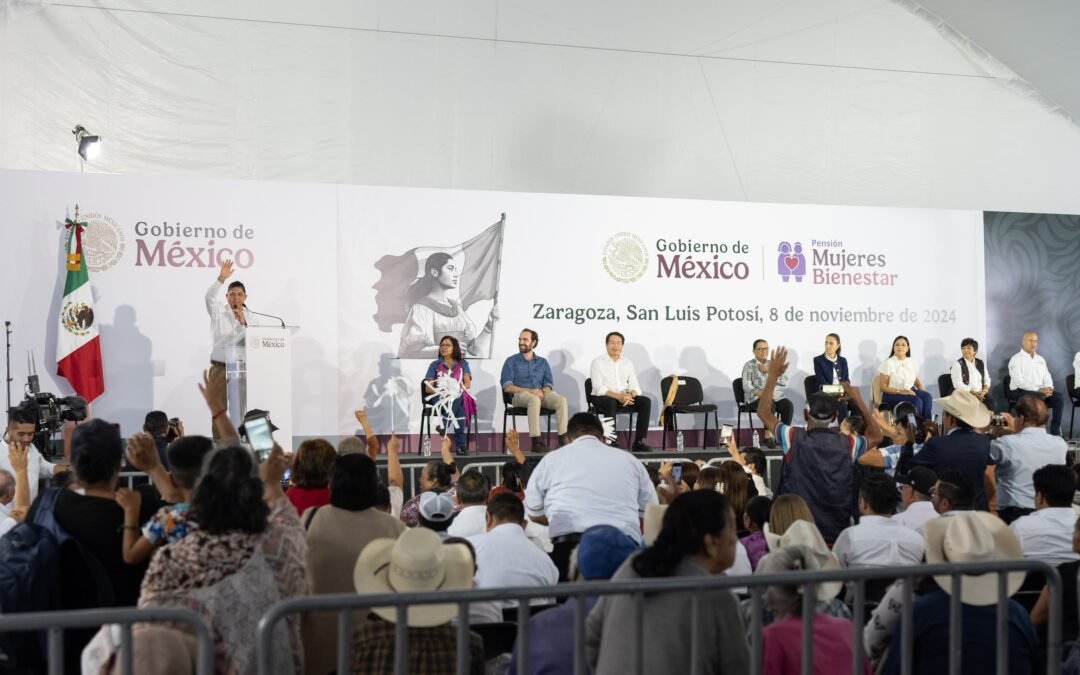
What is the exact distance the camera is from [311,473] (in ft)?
13.8

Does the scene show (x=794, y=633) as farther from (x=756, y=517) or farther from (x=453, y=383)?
(x=453, y=383)

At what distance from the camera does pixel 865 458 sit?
20.0 feet

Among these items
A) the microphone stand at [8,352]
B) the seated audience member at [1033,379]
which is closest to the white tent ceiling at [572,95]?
the microphone stand at [8,352]

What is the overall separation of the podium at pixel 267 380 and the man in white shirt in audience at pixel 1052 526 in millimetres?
6679

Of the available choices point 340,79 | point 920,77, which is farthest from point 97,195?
point 920,77

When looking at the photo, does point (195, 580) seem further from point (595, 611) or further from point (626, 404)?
point (626, 404)

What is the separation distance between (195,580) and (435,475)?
321cm

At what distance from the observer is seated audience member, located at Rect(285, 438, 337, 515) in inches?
165

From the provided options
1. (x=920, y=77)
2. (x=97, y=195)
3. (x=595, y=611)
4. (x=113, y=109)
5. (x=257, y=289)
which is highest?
(x=920, y=77)

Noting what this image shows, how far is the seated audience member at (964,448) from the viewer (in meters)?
5.86

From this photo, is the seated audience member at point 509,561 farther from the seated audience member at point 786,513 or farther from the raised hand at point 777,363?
the raised hand at point 777,363

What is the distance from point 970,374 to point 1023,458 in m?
6.06

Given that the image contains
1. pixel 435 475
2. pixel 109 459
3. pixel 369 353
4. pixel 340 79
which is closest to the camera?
pixel 109 459

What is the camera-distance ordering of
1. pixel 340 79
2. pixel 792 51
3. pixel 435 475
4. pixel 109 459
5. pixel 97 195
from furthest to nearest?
pixel 792 51, pixel 340 79, pixel 97 195, pixel 435 475, pixel 109 459
